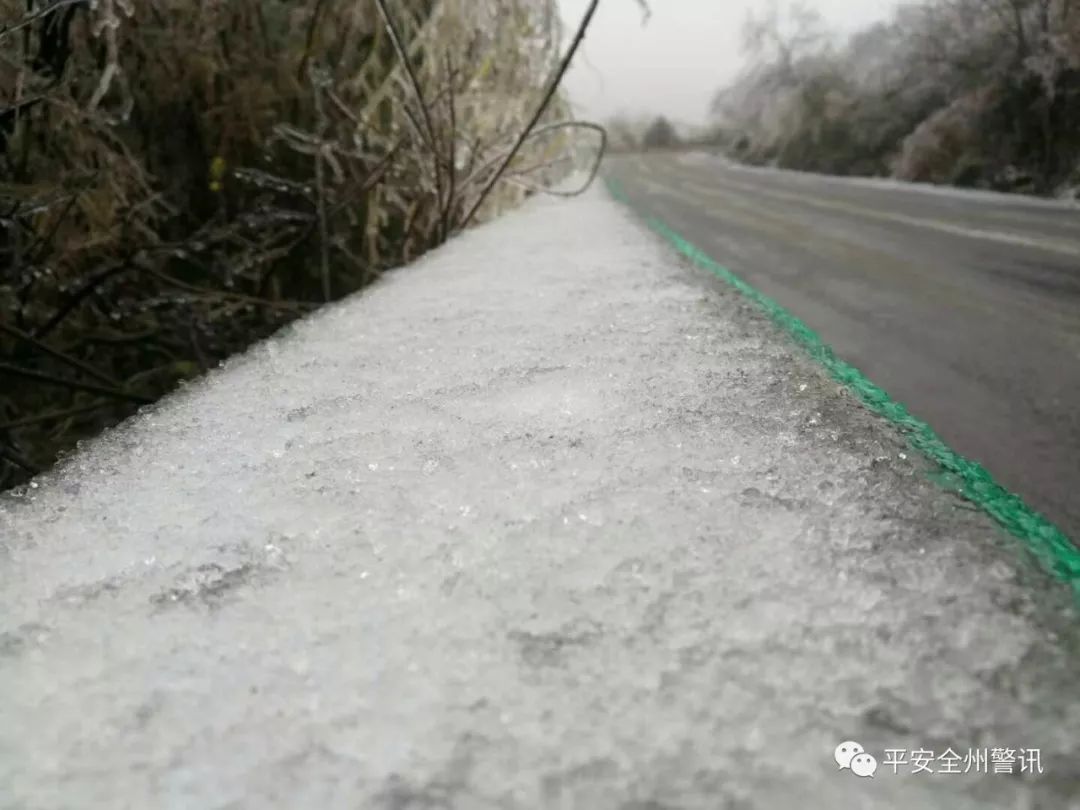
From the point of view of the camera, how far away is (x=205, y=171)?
1.24 m

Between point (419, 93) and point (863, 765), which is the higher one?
point (419, 93)

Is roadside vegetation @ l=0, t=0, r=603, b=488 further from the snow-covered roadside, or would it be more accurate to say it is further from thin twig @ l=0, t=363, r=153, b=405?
the snow-covered roadside

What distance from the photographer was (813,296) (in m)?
1.33

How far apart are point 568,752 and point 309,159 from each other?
1234 millimetres

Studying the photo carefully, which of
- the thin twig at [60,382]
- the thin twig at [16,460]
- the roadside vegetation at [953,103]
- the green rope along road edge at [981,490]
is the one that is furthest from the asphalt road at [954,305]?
the roadside vegetation at [953,103]

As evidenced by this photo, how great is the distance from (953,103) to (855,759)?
20.9ft

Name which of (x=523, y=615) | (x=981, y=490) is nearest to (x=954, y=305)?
(x=981, y=490)

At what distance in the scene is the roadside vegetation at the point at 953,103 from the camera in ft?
14.8

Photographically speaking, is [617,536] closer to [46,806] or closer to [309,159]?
[46,806]

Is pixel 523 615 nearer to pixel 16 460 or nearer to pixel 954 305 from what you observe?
pixel 16 460

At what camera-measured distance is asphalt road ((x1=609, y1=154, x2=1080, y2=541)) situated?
738mm

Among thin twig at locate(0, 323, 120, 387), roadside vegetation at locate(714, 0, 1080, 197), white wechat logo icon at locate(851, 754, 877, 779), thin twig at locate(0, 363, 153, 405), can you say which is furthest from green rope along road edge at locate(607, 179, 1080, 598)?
roadside vegetation at locate(714, 0, 1080, 197)

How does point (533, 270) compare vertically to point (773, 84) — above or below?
below

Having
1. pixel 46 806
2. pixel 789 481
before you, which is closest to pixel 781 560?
pixel 789 481
